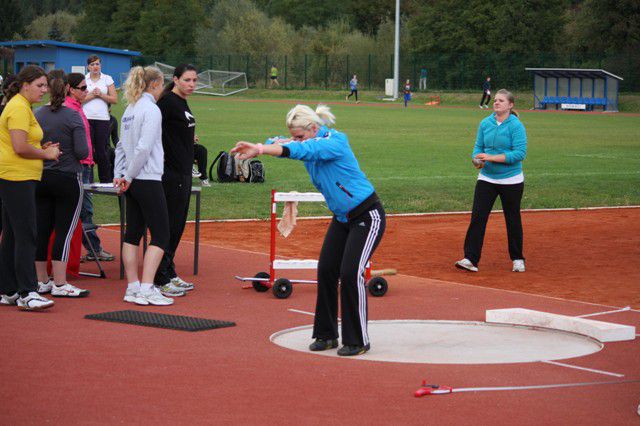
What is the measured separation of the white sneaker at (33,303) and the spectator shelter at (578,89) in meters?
51.3

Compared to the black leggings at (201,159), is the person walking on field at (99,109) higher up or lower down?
higher up

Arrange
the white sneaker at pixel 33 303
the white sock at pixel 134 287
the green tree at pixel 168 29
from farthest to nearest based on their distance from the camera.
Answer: the green tree at pixel 168 29 < the white sock at pixel 134 287 < the white sneaker at pixel 33 303

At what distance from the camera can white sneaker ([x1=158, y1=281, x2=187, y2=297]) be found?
35.1ft

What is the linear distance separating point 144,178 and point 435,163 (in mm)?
17156

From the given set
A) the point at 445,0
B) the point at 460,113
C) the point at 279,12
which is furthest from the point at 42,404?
the point at 279,12

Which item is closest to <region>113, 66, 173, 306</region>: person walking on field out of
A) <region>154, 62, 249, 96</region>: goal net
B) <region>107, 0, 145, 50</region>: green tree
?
<region>154, 62, 249, 96</region>: goal net

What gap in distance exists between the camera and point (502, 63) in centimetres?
7338

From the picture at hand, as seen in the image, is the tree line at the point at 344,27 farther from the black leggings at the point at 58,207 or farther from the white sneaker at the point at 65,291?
the white sneaker at the point at 65,291

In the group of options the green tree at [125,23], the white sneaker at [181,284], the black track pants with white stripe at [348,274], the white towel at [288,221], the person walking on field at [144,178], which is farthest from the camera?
the green tree at [125,23]

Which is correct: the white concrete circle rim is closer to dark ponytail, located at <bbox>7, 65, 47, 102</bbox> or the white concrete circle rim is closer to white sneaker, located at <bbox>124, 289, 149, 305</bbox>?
white sneaker, located at <bbox>124, 289, 149, 305</bbox>

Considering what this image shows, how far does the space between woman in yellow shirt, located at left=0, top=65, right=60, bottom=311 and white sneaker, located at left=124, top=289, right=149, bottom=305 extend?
0.83 metres

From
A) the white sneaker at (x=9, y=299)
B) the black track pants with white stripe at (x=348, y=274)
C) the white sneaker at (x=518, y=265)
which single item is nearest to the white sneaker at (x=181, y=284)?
the white sneaker at (x=9, y=299)

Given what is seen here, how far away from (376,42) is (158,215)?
81552mm

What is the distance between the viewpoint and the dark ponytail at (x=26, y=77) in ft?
31.1
